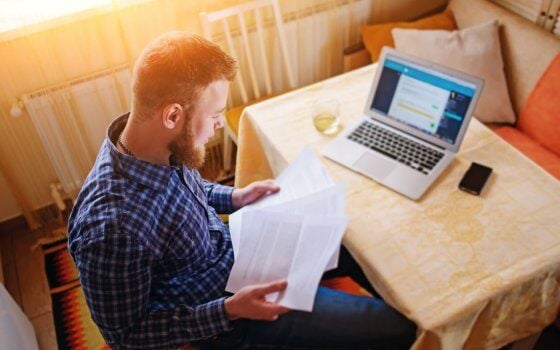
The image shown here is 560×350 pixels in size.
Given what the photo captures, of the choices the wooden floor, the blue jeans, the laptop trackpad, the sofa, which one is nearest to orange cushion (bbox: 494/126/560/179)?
the sofa

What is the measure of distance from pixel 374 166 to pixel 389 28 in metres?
1.10

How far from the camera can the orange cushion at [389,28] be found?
2.27 metres

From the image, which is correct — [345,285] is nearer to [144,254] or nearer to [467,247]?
[467,247]

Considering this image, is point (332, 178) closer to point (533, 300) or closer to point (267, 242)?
point (267, 242)

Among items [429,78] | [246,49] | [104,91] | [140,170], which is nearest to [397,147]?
[429,78]

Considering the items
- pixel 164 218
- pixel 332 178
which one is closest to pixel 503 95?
pixel 332 178

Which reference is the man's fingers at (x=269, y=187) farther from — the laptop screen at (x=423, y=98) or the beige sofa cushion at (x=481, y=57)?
the beige sofa cushion at (x=481, y=57)

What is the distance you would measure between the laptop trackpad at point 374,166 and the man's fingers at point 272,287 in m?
0.44

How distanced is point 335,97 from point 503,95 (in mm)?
795

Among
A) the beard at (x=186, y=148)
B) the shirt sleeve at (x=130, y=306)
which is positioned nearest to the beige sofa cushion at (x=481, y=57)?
the beard at (x=186, y=148)

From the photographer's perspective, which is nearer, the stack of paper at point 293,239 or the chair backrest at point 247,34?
the stack of paper at point 293,239

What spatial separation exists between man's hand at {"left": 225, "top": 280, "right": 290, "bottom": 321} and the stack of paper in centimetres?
3

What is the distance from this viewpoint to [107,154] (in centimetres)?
113

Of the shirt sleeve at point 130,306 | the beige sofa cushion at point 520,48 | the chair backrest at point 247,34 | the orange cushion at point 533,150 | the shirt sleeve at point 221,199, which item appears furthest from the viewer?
the chair backrest at point 247,34
